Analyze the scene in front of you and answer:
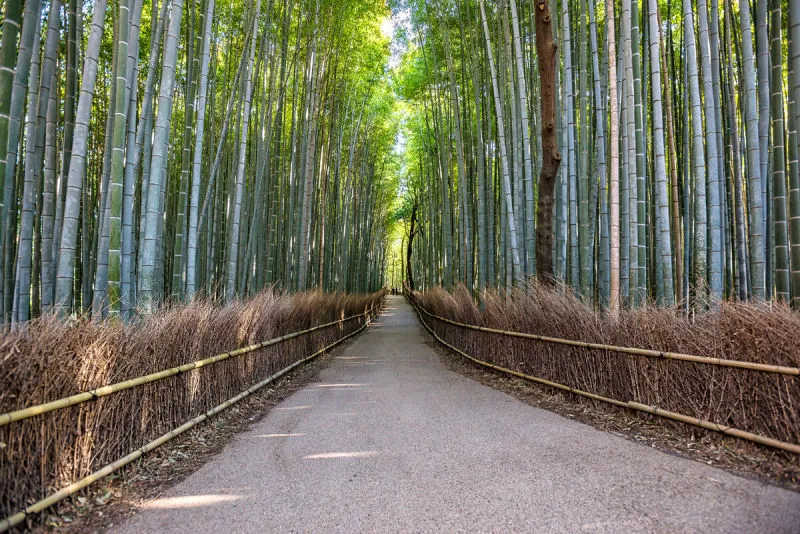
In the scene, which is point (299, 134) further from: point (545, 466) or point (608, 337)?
point (545, 466)

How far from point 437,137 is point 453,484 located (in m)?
8.17

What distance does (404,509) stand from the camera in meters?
1.82

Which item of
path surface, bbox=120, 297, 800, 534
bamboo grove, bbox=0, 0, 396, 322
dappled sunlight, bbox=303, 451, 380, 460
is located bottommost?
dappled sunlight, bbox=303, 451, 380, 460

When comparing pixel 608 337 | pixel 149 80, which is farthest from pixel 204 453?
pixel 149 80

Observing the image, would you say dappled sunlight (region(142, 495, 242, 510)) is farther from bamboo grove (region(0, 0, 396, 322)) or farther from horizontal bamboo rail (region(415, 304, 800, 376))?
horizontal bamboo rail (region(415, 304, 800, 376))

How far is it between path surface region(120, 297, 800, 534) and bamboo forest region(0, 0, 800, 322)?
1.28m

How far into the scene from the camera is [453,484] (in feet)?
6.70

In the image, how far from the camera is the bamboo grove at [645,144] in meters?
3.37

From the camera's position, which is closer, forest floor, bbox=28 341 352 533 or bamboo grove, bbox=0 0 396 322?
forest floor, bbox=28 341 352 533

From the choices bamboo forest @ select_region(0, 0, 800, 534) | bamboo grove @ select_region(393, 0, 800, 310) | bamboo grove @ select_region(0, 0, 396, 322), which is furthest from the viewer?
bamboo grove @ select_region(393, 0, 800, 310)

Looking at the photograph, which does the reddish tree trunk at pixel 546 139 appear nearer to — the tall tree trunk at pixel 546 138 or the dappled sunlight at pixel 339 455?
the tall tree trunk at pixel 546 138

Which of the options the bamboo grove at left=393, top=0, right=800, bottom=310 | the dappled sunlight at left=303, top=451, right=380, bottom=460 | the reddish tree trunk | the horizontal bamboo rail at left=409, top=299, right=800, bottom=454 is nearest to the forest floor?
the dappled sunlight at left=303, top=451, right=380, bottom=460

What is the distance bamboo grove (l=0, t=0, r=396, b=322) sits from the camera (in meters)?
2.78

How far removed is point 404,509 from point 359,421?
1.38 m
